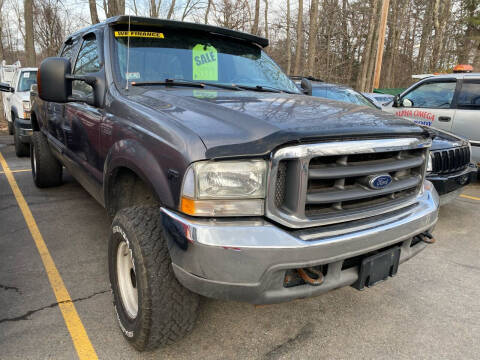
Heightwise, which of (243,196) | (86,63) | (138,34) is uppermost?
(138,34)

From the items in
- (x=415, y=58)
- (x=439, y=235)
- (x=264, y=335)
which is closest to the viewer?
(x=264, y=335)

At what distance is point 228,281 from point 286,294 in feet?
0.98

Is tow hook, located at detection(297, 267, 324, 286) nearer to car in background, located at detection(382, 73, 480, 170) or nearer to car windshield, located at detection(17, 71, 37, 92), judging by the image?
car in background, located at detection(382, 73, 480, 170)

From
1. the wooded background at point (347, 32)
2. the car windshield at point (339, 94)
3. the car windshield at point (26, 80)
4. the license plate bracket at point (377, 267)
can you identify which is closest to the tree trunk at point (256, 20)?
the wooded background at point (347, 32)

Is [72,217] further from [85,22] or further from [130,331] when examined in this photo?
[85,22]

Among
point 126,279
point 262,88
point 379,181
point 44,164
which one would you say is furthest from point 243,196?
point 44,164

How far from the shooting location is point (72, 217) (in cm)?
438

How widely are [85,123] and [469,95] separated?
6.12m

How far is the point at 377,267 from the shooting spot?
2047 millimetres

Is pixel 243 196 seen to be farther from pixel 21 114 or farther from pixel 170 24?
pixel 21 114

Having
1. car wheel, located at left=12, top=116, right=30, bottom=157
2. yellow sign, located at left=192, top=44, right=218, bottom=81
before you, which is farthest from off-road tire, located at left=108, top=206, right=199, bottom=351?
car wheel, located at left=12, top=116, right=30, bottom=157

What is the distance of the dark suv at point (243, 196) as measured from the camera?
1.73 m

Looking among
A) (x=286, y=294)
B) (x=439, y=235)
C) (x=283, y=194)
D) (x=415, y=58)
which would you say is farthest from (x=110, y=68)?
(x=415, y=58)

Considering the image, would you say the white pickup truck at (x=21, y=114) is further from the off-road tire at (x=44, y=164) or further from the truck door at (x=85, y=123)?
the truck door at (x=85, y=123)
